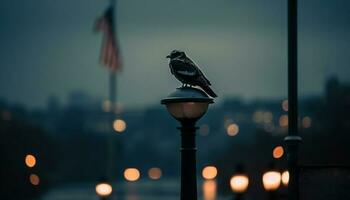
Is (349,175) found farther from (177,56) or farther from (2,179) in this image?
(2,179)

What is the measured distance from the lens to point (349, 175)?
541 inches

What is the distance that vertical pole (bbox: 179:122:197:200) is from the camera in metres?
14.9

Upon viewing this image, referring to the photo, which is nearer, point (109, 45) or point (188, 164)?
point (188, 164)

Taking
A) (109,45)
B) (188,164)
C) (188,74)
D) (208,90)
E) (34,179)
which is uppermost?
(109,45)

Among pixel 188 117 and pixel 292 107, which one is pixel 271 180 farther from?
pixel 292 107

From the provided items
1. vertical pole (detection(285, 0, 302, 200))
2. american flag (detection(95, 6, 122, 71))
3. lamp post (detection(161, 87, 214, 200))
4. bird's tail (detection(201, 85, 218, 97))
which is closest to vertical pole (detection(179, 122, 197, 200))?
lamp post (detection(161, 87, 214, 200))

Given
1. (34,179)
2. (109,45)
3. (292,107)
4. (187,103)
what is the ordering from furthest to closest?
(34,179) < (109,45) < (187,103) < (292,107)

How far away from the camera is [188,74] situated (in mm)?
15281

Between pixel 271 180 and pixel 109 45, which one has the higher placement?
pixel 109 45

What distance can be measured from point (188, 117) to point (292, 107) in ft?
4.21

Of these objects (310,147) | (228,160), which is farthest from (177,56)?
(228,160)

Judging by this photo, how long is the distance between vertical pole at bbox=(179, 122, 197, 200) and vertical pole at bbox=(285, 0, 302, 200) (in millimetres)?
1238

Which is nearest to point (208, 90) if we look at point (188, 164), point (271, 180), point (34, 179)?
point (188, 164)

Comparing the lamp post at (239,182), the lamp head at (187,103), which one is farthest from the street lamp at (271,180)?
the lamp head at (187,103)
